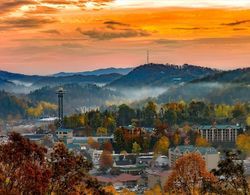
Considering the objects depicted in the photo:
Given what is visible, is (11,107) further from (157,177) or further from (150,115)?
(157,177)

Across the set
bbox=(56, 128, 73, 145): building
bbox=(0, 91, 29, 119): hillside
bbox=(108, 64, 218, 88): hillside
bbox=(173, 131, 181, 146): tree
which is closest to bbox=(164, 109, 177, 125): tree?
bbox=(173, 131, 181, 146): tree

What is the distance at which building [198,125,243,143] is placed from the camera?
116 feet

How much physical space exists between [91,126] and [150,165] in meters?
12.5

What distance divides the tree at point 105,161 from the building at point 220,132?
7480 millimetres

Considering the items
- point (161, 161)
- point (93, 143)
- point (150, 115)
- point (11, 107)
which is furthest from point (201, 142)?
point (11, 107)

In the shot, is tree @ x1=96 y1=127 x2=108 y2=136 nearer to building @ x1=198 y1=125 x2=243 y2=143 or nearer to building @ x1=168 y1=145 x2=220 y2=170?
building @ x1=198 y1=125 x2=243 y2=143

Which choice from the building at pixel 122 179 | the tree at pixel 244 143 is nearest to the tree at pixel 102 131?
the tree at pixel 244 143

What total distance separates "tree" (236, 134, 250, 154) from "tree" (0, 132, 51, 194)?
2451cm

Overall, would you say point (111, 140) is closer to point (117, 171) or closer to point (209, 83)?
point (117, 171)

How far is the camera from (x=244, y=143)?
103ft

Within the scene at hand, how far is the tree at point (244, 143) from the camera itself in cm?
3050

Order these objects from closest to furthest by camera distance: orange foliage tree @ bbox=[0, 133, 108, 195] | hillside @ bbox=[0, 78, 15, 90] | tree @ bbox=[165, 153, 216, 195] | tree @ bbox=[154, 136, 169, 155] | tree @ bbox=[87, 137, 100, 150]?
orange foliage tree @ bbox=[0, 133, 108, 195], tree @ bbox=[165, 153, 216, 195], tree @ bbox=[154, 136, 169, 155], tree @ bbox=[87, 137, 100, 150], hillside @ bbox=[0, 78, 15, 90]

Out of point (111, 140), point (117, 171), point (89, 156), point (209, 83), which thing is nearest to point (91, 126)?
point (111, 140)

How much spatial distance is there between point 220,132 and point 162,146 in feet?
15.4
